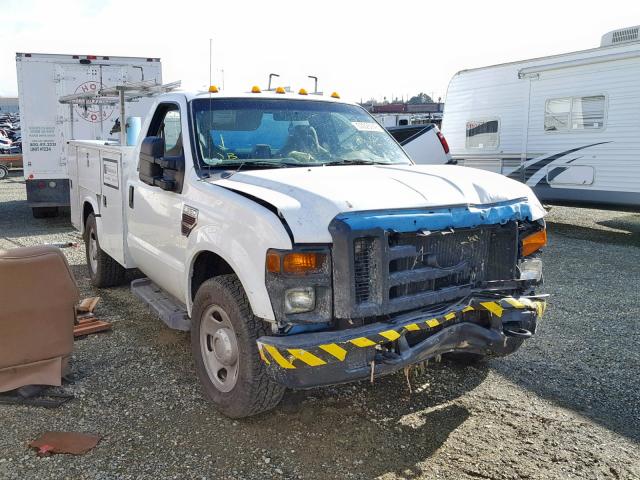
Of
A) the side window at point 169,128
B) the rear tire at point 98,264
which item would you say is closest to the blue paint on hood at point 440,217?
the side window at point 169,128

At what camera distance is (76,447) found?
3.42m

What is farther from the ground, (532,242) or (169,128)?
(169,128)

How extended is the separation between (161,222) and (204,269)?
A: 74cm

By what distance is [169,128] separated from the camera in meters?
4.91

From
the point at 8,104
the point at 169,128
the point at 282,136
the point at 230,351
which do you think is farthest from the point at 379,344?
the point at 8,104

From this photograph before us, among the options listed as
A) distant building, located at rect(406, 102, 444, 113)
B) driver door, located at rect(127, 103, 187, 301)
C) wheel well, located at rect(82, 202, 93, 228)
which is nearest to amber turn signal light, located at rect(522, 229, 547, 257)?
driver door, located at rect(127, 103, 187, 301)

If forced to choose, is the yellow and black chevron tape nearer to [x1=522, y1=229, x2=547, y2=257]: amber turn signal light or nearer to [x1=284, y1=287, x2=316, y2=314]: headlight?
[x1=284, y1=287, x2=316, y2=314]: headlight

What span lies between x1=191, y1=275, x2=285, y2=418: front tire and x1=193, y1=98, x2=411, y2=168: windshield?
1031mm

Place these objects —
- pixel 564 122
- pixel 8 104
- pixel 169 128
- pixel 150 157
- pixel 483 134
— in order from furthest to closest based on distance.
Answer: pixel 8 104, pixel 483 134, pixel 564 122, pixel 169 128, pixel 150 157

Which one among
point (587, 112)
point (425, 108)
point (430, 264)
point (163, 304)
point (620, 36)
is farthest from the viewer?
point (425, 108)

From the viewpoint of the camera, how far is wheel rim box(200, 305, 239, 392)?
143 inches

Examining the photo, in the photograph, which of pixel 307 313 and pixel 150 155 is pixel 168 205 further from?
pixel 307 313

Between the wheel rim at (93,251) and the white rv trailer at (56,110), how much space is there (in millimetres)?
4847

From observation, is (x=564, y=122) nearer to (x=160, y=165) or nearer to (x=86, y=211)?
(x=86, y=211)
